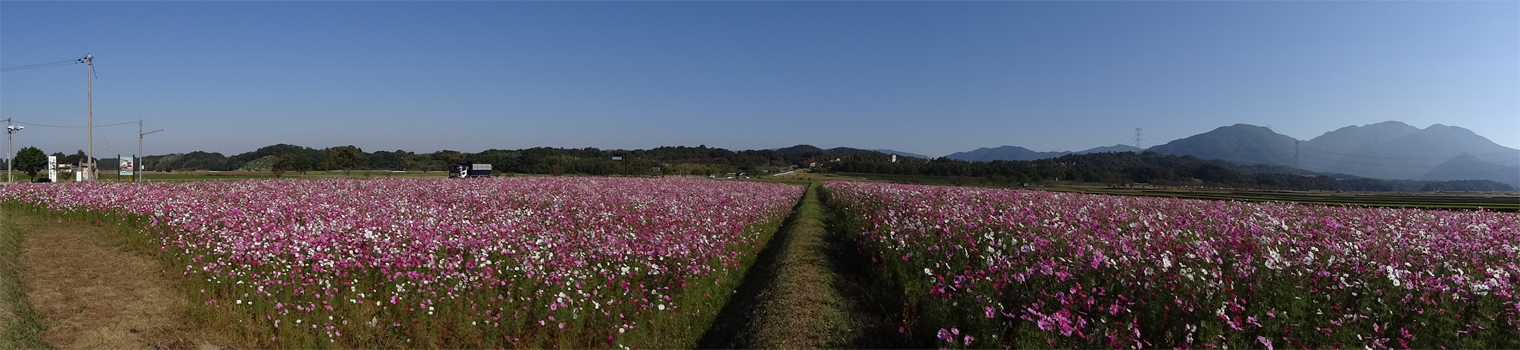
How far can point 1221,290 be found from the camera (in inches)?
245

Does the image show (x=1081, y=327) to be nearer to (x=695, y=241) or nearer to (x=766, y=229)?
(x=695, y=241)

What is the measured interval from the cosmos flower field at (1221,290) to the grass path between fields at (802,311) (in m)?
0.68

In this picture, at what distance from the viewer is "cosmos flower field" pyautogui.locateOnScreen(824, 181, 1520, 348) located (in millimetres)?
5605

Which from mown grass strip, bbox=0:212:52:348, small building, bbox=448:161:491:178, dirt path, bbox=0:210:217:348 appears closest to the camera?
mown grass strip, bbox=0:212:52:348

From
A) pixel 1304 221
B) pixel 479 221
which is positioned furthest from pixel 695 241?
pixel 1304 221

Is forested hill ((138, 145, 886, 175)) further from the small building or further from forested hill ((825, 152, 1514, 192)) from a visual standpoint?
forested hill ((825, 152, 1514, 192))

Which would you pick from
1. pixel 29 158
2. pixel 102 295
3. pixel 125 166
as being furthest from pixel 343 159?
pixel 102 295

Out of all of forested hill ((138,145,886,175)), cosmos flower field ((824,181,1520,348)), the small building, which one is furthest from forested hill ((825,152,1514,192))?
cosmos flower field ((824,181,1520,348))

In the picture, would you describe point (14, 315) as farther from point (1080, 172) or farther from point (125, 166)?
point (1080, 172)

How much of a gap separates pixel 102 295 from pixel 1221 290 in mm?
14983

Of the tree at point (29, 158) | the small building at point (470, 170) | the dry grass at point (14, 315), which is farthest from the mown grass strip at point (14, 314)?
the tree at point (29, 158)

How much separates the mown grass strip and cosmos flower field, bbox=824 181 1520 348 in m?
10.1

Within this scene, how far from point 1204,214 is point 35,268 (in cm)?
2285

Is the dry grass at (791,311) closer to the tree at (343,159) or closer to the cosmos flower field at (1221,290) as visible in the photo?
the cosmos flower field at (1221,290)
